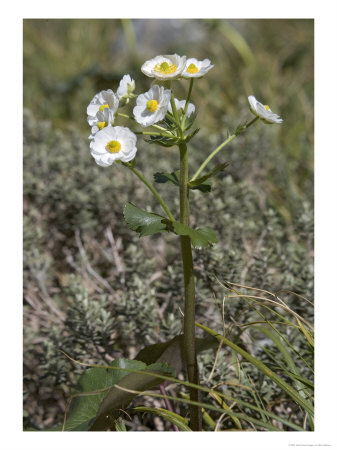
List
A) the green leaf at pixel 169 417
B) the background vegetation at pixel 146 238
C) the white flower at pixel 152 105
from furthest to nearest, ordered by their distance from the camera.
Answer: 1. the background vegetation at pixel 146 238
2. the green leaf at pixel 169 417
3. the white flower at pixel 152 105

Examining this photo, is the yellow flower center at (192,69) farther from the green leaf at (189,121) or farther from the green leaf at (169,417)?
the green leaf at (169,417)

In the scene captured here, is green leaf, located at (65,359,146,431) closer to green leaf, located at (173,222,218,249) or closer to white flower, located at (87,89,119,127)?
green leaf, located at (173,222,218,249)

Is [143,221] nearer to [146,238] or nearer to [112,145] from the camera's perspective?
[112,145]

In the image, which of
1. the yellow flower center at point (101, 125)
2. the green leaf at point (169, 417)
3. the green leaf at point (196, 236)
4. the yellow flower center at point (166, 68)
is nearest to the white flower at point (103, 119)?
the yellow flower center at point (101, 125)

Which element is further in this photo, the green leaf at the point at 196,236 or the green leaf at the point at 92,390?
the green leaf at the point at 92,390

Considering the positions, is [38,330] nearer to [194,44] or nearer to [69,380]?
[69,380]

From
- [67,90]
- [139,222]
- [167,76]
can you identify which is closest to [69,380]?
[139,222]
